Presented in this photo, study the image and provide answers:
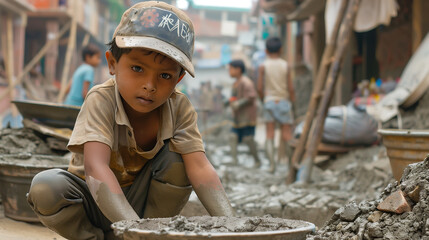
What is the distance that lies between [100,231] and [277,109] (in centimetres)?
509

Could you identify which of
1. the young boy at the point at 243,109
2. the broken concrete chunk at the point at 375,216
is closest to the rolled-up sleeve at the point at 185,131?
the broken concrete chunk at the point at 375,216

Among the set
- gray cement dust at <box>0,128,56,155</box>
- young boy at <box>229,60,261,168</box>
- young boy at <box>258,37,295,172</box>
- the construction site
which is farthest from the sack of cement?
gray cement dust at <box>0,128,56,155</box>

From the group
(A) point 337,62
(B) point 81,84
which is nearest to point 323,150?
(A) point 337,62

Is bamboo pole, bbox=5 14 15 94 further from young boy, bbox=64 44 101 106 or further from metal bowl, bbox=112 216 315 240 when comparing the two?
metal bowl, bbox=112 216 315 240

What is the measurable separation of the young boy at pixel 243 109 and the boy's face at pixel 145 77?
18.5 feet

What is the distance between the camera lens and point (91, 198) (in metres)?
2.26

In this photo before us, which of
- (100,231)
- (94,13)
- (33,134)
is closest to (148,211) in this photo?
(100,231)

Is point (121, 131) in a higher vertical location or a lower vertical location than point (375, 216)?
higher

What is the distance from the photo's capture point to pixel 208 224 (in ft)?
5.75

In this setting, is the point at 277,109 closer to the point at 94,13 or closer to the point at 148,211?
the point at 148,211

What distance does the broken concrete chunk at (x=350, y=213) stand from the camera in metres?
2.08

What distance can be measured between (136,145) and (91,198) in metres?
0.32

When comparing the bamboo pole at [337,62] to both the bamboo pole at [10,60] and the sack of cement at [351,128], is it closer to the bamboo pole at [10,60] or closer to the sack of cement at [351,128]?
the sack of cement at [351,128]

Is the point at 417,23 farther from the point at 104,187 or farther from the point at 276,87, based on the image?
the point at 104,187
